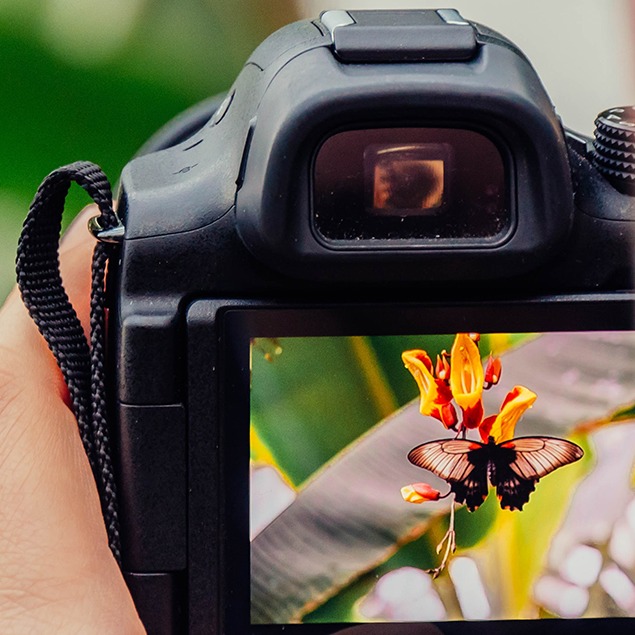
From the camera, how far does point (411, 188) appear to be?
553mm

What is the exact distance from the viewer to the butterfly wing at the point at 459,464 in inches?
22.0

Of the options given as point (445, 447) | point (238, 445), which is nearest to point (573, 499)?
point (445, 447)

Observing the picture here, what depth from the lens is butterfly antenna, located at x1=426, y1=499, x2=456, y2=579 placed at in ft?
1.85

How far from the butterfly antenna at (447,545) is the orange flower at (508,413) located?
41 mm

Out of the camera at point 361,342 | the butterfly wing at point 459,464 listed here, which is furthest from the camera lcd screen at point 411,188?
the butterfly wing at point 459,464

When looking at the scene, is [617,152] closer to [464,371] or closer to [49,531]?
[464,371]

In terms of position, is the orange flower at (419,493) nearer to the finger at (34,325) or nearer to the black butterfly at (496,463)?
the black butterfly at (496,463)

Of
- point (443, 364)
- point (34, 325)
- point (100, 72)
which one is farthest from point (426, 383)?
point (100, 72)

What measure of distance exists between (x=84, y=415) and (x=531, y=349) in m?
0.24

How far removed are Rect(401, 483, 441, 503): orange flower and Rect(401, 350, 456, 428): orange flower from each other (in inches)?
1.6

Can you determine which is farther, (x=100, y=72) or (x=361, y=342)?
(x=100, y=72)

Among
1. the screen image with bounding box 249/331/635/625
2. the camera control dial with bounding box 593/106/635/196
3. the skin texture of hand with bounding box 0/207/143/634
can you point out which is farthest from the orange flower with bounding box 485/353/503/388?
the skin texture of hand with bounding box 0/207/143/634

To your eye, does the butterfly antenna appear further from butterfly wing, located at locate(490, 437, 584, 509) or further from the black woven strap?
the black woven strap

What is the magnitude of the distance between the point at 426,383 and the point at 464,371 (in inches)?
0.8
